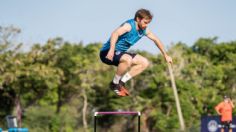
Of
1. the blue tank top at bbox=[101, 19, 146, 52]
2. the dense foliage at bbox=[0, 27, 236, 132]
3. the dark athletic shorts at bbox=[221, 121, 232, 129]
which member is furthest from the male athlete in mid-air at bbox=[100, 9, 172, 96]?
the dense foliage at bbox=[0, 27, 236, 132]

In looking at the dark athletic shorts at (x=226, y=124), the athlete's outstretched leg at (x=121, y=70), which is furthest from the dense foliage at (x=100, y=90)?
the athlete's outstretched leg at (x=121, y=70)

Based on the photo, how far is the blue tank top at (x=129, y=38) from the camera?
1056 centimetres

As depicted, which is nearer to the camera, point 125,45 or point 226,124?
point 125,45

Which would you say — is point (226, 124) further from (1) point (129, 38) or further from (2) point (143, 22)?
(2) point (143, 22)

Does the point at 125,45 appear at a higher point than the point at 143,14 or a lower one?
lower

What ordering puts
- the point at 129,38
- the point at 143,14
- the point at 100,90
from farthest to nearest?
the point at 100,90, the point at 129,38, the point at 143,14

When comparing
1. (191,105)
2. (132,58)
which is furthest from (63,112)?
(132,58)

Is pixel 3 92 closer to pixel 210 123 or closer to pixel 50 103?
pixel 50 103

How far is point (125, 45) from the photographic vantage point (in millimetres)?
10789

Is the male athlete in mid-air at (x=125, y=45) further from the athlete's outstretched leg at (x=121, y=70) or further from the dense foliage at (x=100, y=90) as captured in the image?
the dense foliage at (x=100, y=90)

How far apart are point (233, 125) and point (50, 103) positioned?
30.4 metres

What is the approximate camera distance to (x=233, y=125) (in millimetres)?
25797

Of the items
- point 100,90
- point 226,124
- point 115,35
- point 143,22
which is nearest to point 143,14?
point 143,22

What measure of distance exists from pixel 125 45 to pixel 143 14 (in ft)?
2.25
